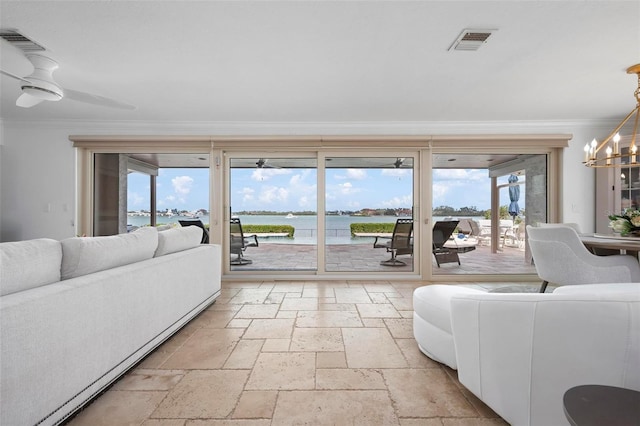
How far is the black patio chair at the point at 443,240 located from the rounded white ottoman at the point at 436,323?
10.6ft

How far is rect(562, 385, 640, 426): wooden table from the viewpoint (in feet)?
2.52

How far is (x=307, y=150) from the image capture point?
14.7ft

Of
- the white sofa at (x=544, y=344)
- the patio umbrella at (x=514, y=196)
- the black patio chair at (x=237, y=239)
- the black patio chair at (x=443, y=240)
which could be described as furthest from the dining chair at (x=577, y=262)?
the patio umbrella at (x=514, y=196)

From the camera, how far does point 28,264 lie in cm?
132

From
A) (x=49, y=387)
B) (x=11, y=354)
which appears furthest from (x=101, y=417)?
(x=11, y=354)

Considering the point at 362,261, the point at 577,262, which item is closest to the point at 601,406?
the point at 577,262

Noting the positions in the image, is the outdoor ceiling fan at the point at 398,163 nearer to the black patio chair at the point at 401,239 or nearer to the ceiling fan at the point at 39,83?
the black patio chair at the point at 401,239

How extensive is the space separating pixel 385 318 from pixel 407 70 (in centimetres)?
225

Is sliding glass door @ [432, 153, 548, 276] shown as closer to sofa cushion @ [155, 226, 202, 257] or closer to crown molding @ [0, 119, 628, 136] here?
crown molding @ [0, 119, 628, 136]

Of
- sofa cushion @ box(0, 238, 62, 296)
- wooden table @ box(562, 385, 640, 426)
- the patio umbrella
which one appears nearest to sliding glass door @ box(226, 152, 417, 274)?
sofa cushion @ box(0, 238, 62, 296)

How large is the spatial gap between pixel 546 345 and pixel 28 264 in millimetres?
2112

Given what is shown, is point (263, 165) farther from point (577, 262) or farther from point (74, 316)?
point (577, 262)

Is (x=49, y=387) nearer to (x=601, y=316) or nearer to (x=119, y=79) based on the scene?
(x=601, y=316)

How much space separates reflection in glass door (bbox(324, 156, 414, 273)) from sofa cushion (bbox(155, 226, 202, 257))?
6.74ft
